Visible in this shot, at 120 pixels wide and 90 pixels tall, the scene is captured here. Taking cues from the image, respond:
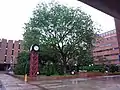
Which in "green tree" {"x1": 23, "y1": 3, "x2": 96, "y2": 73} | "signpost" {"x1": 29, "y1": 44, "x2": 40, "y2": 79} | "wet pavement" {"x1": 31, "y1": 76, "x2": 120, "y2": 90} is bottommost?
Result: "wet pavement" {"x1": 31, "y1": 76, "x2": 120, "y2": 90}

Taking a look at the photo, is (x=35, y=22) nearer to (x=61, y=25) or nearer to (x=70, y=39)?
(x=61, y=25)

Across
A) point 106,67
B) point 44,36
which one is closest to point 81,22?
point 44,36

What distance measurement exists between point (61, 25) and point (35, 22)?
352cm

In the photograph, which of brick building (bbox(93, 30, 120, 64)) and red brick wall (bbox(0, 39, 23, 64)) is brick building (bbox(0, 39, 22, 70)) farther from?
brick building (bbox(93, 30, 120, 64))

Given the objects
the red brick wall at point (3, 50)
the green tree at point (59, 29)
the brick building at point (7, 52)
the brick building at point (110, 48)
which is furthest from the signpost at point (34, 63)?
the brick building at point (110, 48)

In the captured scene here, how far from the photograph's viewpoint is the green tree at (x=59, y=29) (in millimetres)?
22516

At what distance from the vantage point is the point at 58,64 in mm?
29250

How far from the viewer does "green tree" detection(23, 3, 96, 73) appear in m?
22.5

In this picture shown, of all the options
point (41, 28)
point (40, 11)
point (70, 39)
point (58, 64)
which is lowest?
point (58, 64)

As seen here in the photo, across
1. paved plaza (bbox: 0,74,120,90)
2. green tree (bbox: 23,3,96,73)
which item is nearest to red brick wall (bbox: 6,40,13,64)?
green tree (bbox: 23,3,96,73)

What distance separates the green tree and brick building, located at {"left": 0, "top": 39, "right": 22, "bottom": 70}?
40054mm

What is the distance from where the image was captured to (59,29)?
22734mm

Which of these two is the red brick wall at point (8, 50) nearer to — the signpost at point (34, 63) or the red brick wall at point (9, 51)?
the red brick wall at point (9, 51)

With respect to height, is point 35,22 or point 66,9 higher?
point 66,9
